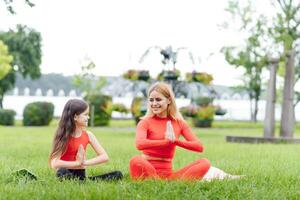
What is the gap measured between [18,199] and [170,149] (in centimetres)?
195

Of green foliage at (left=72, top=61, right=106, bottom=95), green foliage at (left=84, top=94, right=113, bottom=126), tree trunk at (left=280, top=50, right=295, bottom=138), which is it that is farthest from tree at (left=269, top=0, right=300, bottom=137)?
green foliage at (left=72, top=61, right=106, bottom=95)

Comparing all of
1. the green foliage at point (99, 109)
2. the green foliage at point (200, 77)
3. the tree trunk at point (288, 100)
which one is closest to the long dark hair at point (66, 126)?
the green foliage at point (200, 77)

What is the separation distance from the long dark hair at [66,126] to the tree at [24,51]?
4807cm

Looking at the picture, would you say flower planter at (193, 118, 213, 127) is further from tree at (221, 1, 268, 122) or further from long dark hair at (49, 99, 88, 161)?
long dark hair at (49, 99, 88, 161)

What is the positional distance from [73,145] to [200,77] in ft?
54.0

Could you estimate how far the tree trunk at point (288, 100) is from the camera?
23.1m

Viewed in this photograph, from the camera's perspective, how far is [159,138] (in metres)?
6.93

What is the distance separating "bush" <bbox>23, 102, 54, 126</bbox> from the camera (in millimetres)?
36406

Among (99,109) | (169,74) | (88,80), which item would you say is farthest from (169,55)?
(88,80)

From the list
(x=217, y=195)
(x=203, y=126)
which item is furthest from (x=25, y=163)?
(x=203, y=126)

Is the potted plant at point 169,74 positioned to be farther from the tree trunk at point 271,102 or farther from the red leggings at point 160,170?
the red leggings at point 160,170

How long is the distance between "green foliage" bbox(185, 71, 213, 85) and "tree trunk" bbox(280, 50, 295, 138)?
2.86 meters

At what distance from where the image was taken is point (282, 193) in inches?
248

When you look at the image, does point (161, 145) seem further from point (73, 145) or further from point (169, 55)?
point (169, 55)
